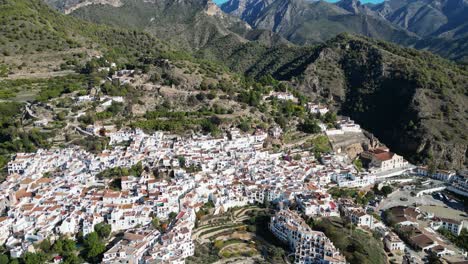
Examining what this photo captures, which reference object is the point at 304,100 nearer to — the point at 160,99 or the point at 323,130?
the point at 323,130

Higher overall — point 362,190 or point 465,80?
point 465,80

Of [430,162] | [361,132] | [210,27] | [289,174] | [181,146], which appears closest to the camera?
[289,174]

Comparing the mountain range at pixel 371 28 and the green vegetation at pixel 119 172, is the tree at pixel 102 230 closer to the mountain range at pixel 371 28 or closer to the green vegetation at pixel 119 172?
the green vegetation at pixel 119 172

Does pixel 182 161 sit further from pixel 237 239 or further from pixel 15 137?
pixel 15 137

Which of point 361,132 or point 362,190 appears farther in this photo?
point 361,132

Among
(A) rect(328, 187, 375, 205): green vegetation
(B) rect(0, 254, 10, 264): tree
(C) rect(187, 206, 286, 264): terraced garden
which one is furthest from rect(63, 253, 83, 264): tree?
(A) rect(328, 187, 375, 205): green vegetation

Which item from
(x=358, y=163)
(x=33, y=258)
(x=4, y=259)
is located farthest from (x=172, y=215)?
(x=358, y=163)

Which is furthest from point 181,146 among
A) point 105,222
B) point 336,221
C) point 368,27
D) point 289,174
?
point 368,27
